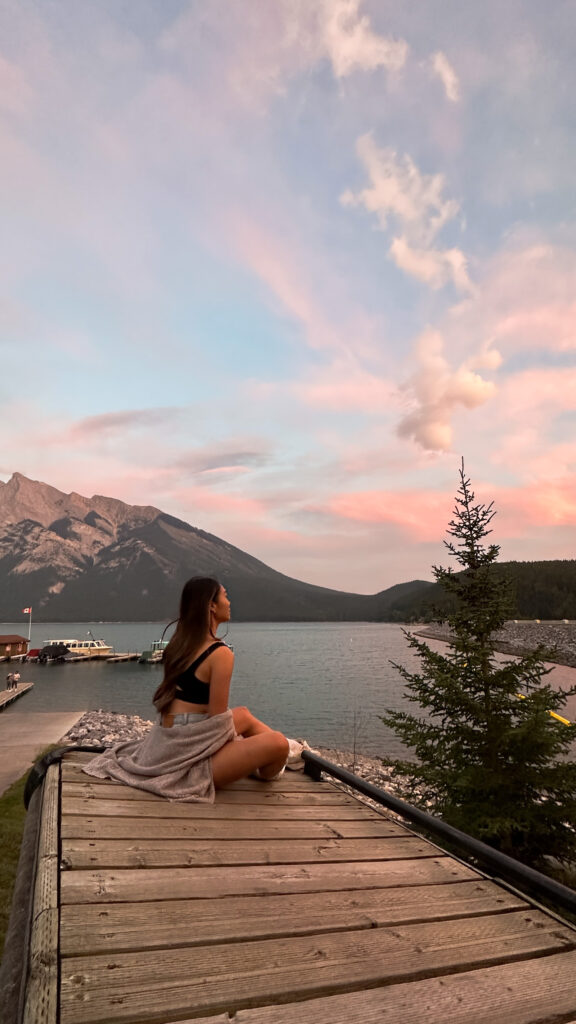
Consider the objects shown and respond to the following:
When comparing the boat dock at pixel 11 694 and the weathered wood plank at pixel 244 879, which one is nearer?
the weathered wood plank at pixel 244 879

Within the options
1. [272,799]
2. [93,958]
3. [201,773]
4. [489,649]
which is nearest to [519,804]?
[489,649]

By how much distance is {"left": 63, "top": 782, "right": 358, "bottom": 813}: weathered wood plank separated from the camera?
4.46 m

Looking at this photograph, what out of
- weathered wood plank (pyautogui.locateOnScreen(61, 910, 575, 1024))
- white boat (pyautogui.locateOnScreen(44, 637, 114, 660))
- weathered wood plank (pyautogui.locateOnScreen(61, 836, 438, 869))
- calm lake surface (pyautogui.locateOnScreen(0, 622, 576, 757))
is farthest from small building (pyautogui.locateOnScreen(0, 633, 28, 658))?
weathered wood plank (pyautogui.locateOnScreen(61, 910, 575, 1024))

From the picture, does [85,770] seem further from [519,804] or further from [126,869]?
[519,804]

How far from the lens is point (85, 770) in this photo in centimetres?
508

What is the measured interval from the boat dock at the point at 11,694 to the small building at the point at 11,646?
3200cm

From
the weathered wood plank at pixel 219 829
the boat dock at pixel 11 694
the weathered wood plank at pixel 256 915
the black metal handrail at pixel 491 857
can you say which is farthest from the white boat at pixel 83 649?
the weathered wood plank at pixel 256 915

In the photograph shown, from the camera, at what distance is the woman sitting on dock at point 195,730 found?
4734mm

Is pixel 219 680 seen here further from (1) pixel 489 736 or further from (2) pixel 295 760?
(1) pixel 489 736

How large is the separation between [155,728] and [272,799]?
1.31 metres

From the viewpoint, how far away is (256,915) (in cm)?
273

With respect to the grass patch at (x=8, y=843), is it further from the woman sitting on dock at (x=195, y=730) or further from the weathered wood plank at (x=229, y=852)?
the weathered wood plank at (x=229, y=852)

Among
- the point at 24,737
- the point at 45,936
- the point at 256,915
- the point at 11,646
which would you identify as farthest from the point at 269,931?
the point at 11,646

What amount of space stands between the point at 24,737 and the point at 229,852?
2064 centimetres
